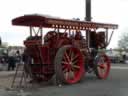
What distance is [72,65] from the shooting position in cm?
1800

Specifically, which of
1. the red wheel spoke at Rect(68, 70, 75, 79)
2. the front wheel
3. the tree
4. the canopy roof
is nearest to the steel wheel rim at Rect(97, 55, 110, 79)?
the front wheel

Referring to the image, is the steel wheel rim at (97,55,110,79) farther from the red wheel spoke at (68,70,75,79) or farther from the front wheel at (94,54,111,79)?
the red wheel spoke at (68,70,75,79)

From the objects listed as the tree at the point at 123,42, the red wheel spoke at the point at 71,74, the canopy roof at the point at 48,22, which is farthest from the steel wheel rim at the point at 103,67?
the tree at the point at 123,42

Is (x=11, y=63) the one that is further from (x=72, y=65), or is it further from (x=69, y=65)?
(x=69, y=65)

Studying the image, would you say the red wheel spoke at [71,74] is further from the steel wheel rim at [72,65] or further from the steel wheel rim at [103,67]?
the steel wheel rim at [103,67]

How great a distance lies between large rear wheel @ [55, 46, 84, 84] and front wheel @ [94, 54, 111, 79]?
61.7 inches

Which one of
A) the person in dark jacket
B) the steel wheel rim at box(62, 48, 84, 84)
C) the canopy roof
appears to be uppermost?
the canopy roof

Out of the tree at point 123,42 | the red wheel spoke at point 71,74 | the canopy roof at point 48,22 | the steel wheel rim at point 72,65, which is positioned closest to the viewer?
the canopy roof at point 48,22

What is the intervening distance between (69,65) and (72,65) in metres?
0.28

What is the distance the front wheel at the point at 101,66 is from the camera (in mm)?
19703

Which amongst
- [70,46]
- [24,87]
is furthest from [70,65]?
[24,87]

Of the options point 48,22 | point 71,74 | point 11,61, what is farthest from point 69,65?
point 11,61

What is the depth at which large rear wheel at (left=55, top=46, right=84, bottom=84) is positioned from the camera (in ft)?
55.6

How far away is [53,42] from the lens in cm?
1775
